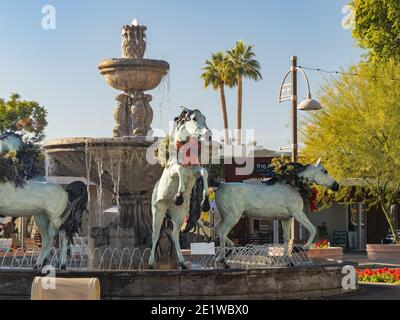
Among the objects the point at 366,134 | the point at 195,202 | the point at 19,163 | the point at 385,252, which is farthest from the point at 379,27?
the point at 19,163

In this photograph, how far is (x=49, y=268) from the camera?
12.3 metres

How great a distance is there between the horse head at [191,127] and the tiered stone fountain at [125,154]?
6.94 feet

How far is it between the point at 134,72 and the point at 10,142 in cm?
379

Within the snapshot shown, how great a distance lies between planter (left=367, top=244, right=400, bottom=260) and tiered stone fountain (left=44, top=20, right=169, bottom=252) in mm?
13158

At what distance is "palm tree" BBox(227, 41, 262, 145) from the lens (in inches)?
2446

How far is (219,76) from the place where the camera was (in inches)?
2473

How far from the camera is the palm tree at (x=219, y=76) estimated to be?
6212 cm

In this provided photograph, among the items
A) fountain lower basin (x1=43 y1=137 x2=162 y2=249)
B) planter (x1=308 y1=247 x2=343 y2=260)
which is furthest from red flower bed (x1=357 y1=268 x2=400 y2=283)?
planter (x1=308 y1=247 x2=343 y2=260)

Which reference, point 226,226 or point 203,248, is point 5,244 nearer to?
point 203,248

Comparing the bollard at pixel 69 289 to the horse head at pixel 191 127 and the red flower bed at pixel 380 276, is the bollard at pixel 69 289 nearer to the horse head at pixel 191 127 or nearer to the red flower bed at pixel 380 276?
the horse head at pixel 191 127

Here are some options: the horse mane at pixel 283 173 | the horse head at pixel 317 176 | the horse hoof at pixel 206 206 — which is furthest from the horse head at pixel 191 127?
the horse head at pixel 317 176

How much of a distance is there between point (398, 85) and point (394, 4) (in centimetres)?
621
